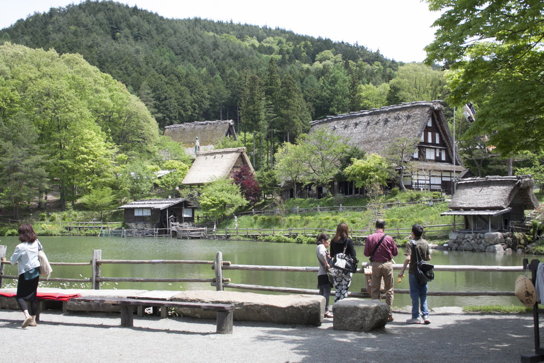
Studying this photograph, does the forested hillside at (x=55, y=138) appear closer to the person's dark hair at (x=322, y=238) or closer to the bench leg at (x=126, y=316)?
the bench leg at (x=126, y=316)

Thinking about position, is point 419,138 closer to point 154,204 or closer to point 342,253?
point 154,204

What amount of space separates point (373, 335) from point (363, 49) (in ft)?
367

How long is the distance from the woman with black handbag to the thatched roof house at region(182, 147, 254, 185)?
3797cm

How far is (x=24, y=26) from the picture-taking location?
9244 cm

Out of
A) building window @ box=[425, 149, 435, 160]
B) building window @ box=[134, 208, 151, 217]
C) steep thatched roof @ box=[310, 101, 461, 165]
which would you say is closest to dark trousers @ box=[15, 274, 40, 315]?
steep thatched roof @ box=[310, 101, 461, 165]

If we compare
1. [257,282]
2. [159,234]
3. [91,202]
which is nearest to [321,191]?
[159,234]

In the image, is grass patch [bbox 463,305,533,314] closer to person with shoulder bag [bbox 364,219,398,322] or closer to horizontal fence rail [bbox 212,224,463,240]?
person with shoulder bag [bbox 364,219,398,322]

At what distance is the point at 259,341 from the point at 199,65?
3942 inches

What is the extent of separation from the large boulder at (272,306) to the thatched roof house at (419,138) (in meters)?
32.3

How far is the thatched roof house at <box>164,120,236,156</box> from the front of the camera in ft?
210

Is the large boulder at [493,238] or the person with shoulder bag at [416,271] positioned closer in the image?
the person with shoulder bag at [416,271]

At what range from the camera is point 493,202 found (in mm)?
27562

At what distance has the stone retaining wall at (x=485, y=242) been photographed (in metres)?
26.5

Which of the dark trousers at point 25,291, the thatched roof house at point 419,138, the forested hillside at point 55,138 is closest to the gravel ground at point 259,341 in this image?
the dark trousers at point 25,291
